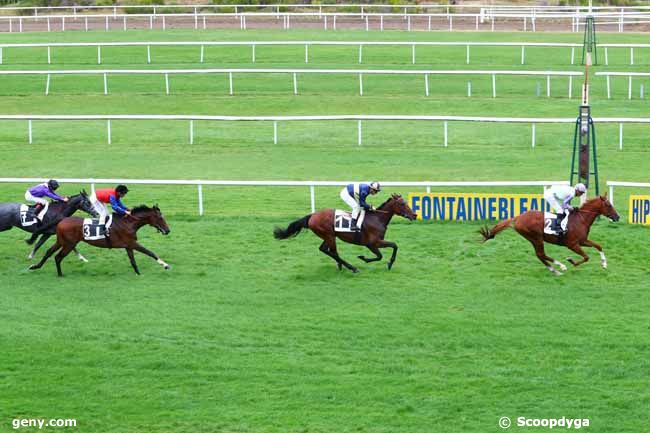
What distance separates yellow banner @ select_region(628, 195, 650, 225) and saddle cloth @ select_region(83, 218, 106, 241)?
8388 mm

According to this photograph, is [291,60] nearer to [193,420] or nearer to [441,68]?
[441,68]

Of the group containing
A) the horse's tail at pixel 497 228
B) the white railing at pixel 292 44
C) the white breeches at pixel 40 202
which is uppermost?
the white railing at pixel 292 44

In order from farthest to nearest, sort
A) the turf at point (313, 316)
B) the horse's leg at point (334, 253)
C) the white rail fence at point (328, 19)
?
the white rail fence at point (328, 19), the horse's leg at point (334, 253), the turf at point (313, 316)

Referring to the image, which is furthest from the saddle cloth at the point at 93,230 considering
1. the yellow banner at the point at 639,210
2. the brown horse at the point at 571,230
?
the yellow banner at the point at 639,210

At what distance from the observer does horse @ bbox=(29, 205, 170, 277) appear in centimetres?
1534

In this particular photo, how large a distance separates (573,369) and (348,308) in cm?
319

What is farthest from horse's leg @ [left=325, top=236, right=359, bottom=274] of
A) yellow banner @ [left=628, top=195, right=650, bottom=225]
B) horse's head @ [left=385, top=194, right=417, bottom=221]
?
yellow banner @ [left=628, top=195, right=650, bottom=225]

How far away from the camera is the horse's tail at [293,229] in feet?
51.2

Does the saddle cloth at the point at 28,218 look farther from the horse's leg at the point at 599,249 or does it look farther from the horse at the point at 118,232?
the horse's leg at the point at 599,249

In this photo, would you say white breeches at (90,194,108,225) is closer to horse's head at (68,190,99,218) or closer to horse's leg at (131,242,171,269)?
horse's head at (68,190,99,218)
